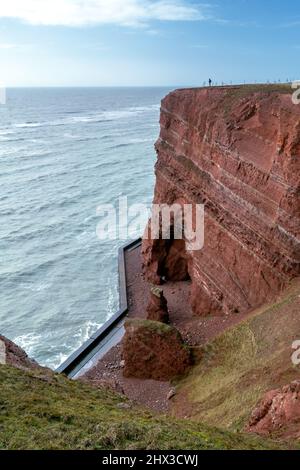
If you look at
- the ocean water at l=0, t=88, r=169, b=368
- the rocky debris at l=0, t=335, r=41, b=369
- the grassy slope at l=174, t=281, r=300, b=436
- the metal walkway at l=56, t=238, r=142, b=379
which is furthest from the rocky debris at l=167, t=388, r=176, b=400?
the ocean water at l=0, t=88, r=169, b=368

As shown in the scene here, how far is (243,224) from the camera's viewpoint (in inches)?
1152

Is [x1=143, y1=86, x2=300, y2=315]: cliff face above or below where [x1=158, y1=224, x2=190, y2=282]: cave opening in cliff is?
above

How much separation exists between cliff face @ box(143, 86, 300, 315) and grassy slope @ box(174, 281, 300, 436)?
266 cm

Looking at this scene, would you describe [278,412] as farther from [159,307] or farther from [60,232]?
[60,232]

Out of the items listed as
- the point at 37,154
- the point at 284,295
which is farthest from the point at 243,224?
the point at 37,154

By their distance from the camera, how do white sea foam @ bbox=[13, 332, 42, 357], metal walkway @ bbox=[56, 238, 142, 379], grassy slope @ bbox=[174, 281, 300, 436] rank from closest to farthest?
1. grassy slope @ bbox=[174, 281, 300, 436]
2. metal walkway @ bbox=[56, 238, 142, 379]
3. white sea foam @ bbox=[13, 332, 42, 357]

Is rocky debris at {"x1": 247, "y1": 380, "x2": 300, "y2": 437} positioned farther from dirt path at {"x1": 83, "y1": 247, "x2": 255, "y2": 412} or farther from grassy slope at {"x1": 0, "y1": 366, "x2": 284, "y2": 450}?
dirt path at {"x1": 83, "y1": 247, "x2": 255, "y2": 412}

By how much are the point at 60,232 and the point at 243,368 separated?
37.7 meters

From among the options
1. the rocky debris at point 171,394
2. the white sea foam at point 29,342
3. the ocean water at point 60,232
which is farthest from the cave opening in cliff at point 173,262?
the rocky debris at point 171,394

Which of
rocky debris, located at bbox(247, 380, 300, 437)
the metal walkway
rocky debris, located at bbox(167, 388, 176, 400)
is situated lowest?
the metal walkway

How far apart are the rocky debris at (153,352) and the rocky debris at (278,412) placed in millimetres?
11249

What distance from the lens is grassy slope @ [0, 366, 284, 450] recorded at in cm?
1188

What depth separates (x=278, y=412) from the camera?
1545 centimetres

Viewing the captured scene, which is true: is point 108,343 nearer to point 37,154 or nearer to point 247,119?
point 247,119
